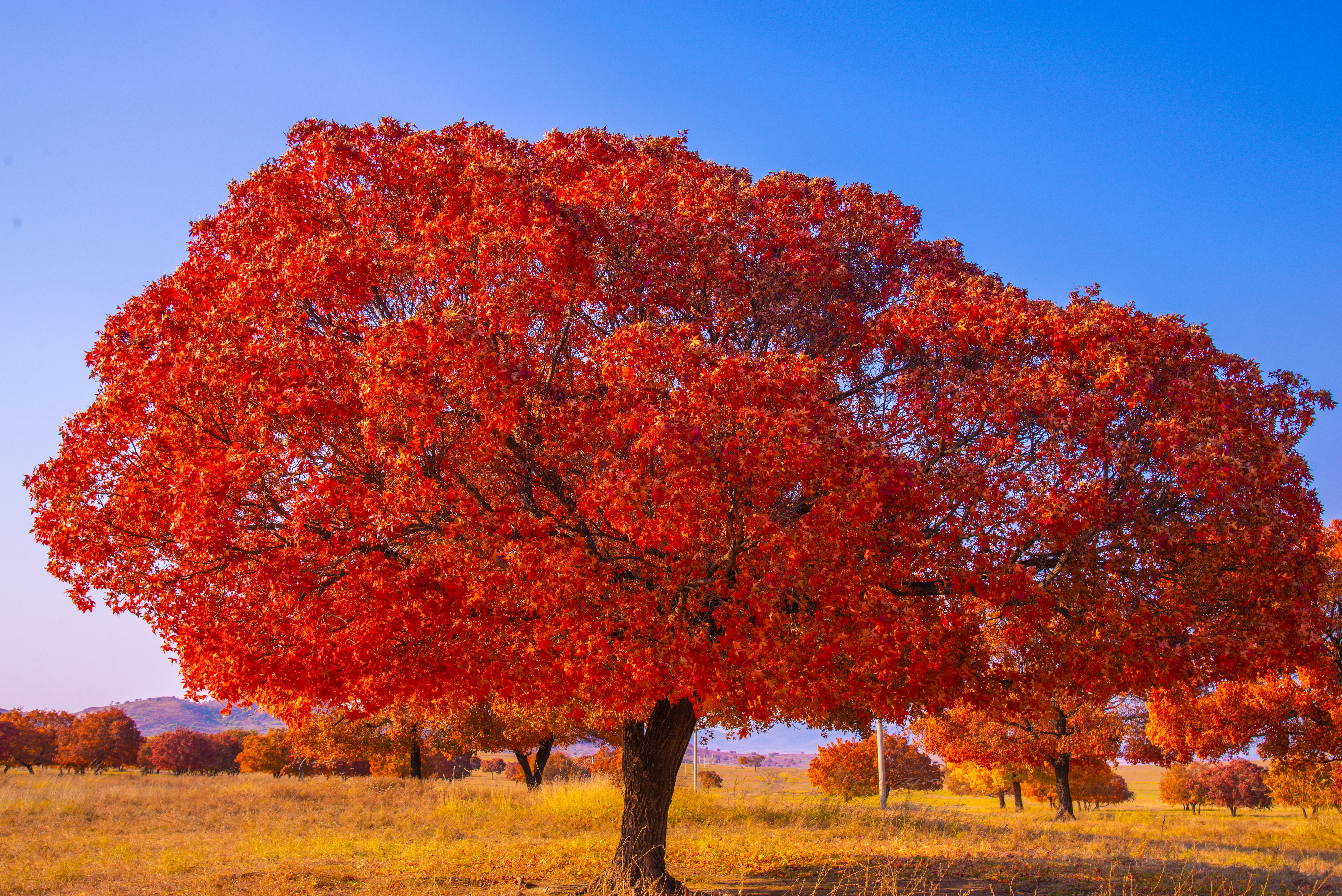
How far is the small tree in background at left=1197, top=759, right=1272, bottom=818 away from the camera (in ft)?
235

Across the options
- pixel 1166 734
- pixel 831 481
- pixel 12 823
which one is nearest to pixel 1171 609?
pixel 831 481

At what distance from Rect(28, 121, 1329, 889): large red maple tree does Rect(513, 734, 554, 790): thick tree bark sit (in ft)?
95.5

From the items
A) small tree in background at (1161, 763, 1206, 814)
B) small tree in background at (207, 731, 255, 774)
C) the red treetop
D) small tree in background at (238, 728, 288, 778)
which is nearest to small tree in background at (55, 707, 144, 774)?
small tree in background at (207, 731, 255, 774)

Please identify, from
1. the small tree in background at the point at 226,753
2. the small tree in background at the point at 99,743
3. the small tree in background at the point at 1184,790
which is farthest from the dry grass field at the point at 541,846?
the small tree in background at the point at 226,753

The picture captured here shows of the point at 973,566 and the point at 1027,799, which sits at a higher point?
the point at 973,566

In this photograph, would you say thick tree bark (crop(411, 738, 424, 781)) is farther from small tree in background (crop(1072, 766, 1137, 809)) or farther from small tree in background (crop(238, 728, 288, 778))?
small tree in background (crop(1072, 766, 1137, 809))

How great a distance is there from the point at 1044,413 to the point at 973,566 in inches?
87.2

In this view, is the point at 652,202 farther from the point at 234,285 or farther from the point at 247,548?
the point at 247,548

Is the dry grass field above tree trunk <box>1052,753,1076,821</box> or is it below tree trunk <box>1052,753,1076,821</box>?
above

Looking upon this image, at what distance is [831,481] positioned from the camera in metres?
8.57

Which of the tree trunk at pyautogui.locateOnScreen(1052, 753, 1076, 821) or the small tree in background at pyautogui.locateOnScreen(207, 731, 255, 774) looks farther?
the small tree in background at pyautogui.locateOnScreen(207, 731, 255, 774)

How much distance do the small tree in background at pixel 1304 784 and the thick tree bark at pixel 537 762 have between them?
30.2m

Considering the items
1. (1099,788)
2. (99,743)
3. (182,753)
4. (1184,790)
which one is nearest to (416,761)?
(99,743)

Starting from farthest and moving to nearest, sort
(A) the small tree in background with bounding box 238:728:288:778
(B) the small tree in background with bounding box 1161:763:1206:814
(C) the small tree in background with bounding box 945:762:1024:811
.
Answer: (B) the small tree in background with bounding box 1161:763:1206:814
(A) the small tree in background with bounding box 238:728:288:778
(C) the small tree in background with bounding box 945:762:1024:811
